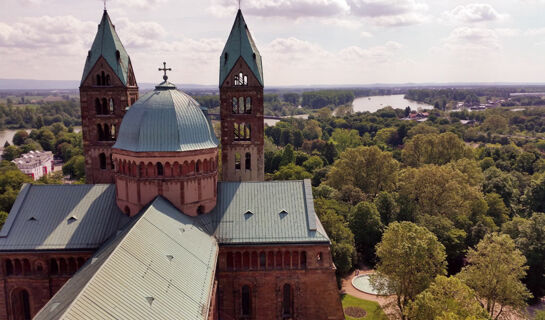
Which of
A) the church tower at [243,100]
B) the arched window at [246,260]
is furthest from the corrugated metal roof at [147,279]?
the church tower at [243,100]

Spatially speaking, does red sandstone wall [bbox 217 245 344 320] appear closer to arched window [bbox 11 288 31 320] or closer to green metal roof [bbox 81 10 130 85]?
arched window [bbox 11 288 31 320]

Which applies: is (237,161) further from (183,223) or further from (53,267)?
(53,267)

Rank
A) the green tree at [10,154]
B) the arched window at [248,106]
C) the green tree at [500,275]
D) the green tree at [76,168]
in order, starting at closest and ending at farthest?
the green tree at [500,275] → the arched window at [248,106] → the green tree at [76,168] → the green tree at [10,154]

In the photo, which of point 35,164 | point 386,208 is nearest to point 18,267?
point 386,208

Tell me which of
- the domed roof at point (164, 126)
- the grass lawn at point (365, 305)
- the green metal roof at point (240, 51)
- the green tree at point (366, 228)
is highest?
the green metal roof at point (240, 51)

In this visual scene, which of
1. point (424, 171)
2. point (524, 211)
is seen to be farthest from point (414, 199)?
point (524, 211)

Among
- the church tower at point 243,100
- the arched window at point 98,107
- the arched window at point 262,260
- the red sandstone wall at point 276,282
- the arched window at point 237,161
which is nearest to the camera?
the red sandstone wall at point 276,282

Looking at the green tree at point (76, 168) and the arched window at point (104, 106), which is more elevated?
the arched window at point (104, 106)

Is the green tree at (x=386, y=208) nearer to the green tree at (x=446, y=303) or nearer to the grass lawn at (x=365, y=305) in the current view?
the grass lawn at (x=365, y=305)
